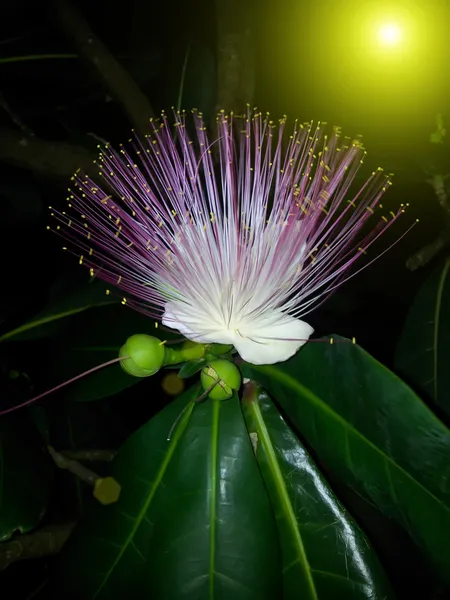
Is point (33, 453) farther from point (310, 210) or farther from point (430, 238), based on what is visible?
point (430, 238)

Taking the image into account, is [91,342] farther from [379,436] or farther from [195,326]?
[379,436]

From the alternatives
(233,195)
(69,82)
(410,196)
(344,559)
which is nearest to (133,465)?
(344,559)

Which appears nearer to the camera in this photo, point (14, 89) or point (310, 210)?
point (310, 210)

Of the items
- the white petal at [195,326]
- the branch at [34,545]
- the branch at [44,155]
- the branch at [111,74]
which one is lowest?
the branch at [34,545]

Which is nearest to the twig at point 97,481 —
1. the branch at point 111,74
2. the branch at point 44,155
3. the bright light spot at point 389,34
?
the branch at point 44,155

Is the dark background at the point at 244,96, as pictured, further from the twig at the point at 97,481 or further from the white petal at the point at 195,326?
the white petal at the point at 195,326

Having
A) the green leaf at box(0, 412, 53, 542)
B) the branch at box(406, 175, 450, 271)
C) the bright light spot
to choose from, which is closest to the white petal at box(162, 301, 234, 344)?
the green leaf at box(0, 412, 53, 542)
